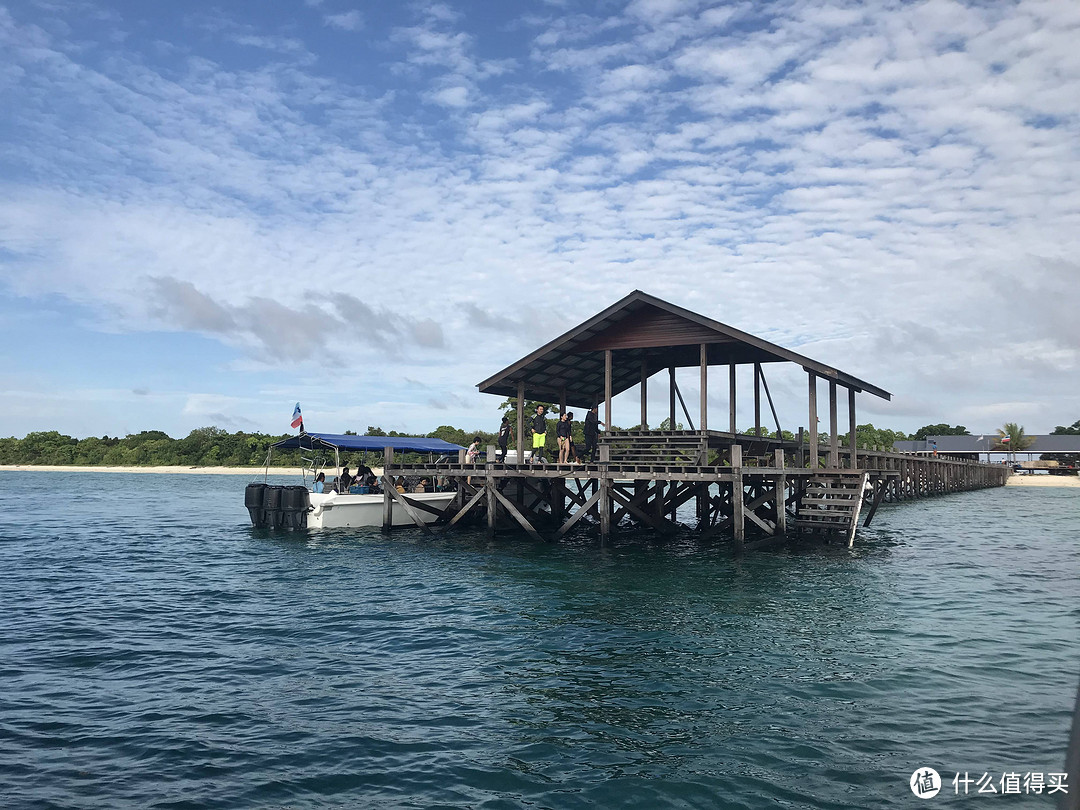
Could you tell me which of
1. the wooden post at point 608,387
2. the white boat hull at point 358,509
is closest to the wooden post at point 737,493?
the wooden post at point 608,387

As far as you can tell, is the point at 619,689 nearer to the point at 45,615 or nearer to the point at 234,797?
the point at 234,797

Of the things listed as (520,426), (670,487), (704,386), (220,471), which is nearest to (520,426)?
(520,426)

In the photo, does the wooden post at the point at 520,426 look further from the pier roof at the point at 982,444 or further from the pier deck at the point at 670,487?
the pier roof at the point at 982,444

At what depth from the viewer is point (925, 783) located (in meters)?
7.29

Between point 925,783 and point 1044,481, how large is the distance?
88.3 metres

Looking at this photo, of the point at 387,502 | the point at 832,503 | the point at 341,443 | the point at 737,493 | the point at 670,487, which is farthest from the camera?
the point at 341,443

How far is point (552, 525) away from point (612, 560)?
8.59 m

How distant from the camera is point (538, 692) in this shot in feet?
32.7

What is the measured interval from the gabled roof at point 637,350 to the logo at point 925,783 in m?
16.6

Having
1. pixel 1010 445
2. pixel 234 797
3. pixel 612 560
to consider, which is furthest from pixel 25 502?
pixel 1010 445

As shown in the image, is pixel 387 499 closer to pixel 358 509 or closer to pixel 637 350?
pixel 358 509

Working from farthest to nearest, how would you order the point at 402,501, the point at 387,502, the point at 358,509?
the point at 358,509 → the point at 402,501 → the point at 387,502

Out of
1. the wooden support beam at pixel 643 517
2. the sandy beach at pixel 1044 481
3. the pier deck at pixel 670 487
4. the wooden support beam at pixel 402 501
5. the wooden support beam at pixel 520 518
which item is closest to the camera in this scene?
the pier deck at pixel 670 487

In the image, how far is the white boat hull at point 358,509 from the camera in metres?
27.9
